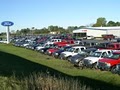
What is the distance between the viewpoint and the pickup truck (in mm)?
20922

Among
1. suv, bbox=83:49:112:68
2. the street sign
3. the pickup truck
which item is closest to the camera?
the pickup truck

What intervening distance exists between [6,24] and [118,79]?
6072 centimetres

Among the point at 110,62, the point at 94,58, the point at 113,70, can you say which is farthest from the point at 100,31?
the point at 113,70

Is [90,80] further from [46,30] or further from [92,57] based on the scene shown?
[46,30]

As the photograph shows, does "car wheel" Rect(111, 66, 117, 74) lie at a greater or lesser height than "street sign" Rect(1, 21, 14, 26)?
lesser

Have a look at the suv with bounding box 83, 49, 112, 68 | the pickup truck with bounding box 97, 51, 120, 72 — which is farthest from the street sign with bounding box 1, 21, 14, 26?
the pickup truck with bounding box 97, 51, 120, 72

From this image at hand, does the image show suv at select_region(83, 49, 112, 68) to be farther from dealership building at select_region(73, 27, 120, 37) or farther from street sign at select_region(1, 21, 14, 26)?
dealership building at select_region(73, 27, 120, 37)

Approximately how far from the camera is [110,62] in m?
21.2

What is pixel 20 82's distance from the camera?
818 centimetres

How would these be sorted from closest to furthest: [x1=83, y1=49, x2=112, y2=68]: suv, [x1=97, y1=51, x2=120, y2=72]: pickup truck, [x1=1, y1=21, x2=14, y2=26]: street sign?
[x1=97, y1=51, x2=120, y2=72]: pickup truck → [x1=83, y1=49, x2=112, y2=68]: suv → [x1=1, y1=21, x2=14, y2=26]: street sign

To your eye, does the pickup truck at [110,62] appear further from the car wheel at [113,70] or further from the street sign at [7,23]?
the street sign at [7,23]

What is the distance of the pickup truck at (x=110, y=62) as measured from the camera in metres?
20.9

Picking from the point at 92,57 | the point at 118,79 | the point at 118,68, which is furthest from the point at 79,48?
the point at 118,79

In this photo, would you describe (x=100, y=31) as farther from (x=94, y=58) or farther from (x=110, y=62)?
(x=110, y=62)
